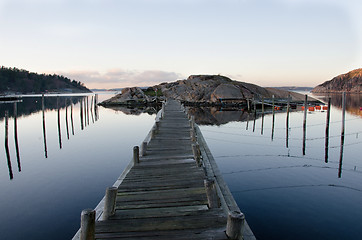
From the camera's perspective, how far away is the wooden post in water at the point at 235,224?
4531mm

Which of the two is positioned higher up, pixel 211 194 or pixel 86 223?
pixel 86 223

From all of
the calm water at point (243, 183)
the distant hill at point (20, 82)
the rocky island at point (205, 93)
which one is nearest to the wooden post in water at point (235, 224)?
the calm water at point (243, 183)

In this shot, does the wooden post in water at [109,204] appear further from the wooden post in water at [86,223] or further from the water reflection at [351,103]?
the water reflection at [351,103]

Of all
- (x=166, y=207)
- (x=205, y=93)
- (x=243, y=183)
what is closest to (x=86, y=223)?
(x=166, y=207)

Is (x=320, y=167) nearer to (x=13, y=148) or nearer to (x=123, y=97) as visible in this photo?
(x=13, y=148)

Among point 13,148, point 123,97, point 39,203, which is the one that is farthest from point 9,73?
point 39,203

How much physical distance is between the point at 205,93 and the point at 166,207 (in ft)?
212

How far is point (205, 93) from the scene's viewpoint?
229 ft

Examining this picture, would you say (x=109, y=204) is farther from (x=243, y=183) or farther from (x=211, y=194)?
(x=243, y=183)

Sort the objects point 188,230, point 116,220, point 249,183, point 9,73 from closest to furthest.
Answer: point 188,230 → point 116,220 → point 249,183 → point 9,73

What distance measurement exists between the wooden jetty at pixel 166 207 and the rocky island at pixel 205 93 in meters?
56.9

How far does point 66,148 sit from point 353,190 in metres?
23.4

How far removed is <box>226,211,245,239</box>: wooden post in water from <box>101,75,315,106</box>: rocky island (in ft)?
201

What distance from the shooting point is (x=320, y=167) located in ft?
53.5
